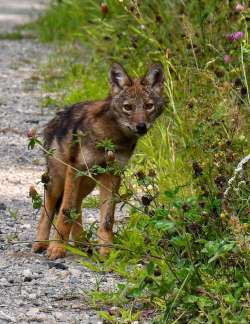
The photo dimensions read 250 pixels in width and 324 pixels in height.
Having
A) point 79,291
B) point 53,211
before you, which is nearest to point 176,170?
point 53,211

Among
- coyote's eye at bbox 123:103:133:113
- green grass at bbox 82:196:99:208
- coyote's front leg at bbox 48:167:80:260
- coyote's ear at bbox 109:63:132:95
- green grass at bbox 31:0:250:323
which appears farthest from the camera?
green grass at bbox 82:196:99:208

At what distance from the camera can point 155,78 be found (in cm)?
741

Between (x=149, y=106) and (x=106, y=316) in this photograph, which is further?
(x=149, y=106)

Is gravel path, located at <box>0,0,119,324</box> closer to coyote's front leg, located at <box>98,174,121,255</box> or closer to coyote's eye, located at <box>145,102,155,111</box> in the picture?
coyote's front leg, located at <box>98,174,121,255</box>

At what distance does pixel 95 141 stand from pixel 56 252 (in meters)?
0.67

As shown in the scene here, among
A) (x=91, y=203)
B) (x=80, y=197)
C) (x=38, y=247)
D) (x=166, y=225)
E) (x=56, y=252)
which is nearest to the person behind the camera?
(x=166, y=225)

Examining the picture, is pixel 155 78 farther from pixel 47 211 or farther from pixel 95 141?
pixel 47 211

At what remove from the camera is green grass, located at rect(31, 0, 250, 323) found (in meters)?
5.21

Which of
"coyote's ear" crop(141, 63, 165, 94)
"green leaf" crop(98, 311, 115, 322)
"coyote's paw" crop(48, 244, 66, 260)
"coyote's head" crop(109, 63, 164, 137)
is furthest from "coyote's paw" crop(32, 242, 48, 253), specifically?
"green leaf" crop(98, 311, 115, 322)

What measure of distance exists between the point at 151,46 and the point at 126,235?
3.85m

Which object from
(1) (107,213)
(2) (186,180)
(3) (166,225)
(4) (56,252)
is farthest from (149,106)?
(3) (166,225)

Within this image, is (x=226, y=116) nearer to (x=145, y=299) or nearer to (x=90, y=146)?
(x=90, y=146)

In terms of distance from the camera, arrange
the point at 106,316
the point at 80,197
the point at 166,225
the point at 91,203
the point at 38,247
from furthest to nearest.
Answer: the point at 91,203 < the point at 80,197 < the point at 38,247 < the point at 106,316 < the point at 166,225

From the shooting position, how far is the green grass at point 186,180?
5.21 meters
